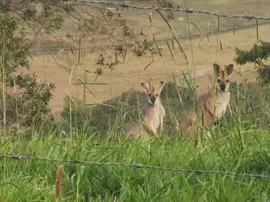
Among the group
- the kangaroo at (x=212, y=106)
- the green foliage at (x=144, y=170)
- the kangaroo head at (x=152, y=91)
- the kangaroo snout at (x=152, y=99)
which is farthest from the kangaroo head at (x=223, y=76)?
the green foliage at (x=144, y=170)

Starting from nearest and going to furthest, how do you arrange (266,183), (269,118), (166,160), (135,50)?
(266,183)
(166,160)
(269,118)
(135,50)

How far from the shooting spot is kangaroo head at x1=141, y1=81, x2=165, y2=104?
8782 mm

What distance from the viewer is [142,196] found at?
10.5 ft

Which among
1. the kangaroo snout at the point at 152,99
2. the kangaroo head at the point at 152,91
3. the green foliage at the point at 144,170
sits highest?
the green foliage at the point at 144,170

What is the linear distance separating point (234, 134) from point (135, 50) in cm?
943

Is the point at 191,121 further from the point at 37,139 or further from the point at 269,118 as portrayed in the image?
the point at 37,139

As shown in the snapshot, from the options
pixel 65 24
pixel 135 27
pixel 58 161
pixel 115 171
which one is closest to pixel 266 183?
pixel 115 171

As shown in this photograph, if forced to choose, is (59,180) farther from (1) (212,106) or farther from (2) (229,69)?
(2) (229,69)

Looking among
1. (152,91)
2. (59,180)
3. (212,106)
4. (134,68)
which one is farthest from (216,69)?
(134,68)

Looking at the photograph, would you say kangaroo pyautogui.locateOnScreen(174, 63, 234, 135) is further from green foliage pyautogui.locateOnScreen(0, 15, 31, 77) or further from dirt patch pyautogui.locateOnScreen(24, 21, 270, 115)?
green foliage pyautogui.locateOnScreen(0, 15, 31, 77)

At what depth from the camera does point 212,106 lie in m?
6.71

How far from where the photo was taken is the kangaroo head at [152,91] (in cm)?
878

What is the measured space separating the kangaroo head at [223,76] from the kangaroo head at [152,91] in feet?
3.21

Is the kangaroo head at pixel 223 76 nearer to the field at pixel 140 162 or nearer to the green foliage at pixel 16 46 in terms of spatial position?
the field at pixel 140 162
